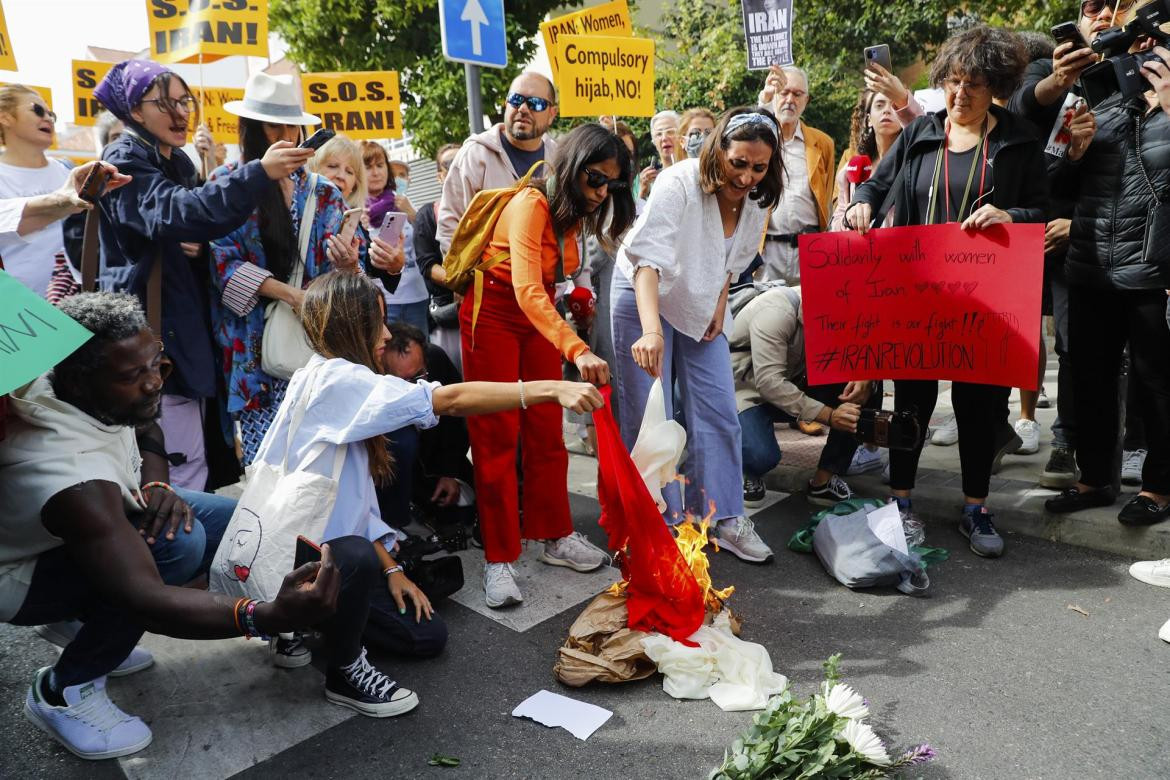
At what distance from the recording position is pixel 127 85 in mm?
3162

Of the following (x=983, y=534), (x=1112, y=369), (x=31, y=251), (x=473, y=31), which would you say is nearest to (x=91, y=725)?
(x=31, y=251)

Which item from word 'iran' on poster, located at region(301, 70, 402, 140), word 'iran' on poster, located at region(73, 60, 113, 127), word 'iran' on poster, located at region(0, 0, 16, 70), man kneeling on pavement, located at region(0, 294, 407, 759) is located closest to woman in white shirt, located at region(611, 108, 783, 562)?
man kneeling on pavement, located at region(0, 294, 407, 759)

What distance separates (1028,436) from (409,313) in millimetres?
3927

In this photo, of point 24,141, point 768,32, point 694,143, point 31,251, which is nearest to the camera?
point 31,251

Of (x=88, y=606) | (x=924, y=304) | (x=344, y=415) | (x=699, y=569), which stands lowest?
(x=699, y=569)

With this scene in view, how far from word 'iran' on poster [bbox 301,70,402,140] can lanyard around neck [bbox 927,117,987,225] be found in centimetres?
498

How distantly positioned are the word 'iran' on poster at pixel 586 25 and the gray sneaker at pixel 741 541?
4.33m

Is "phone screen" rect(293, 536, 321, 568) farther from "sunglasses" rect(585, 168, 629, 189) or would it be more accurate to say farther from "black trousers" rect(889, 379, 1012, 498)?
"black trousers" rect(889, 379, 1012, 498)

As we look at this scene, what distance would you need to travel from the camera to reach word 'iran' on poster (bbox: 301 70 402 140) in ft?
23.2

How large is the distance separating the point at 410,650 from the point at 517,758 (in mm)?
698

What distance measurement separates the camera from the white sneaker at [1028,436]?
15.2 feet

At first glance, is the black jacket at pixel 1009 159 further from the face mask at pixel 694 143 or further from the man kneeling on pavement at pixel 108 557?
the man kneeling on pavement at pixel 108 557

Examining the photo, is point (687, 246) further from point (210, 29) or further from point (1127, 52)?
point (210, 29)

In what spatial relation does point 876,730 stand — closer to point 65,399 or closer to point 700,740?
point 700,740
